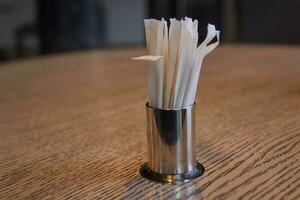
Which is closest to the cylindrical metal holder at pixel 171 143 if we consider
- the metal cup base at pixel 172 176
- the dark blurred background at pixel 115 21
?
the metal cup base at pixel 172 176

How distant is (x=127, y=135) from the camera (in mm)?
889

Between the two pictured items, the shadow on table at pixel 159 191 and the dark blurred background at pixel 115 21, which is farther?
the dark blurred background at pixel 115 21

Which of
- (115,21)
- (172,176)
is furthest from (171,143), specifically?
(115,21)

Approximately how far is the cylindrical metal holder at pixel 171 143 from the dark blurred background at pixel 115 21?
0.48ft

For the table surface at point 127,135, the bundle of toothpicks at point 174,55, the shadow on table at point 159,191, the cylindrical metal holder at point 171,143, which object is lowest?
the shadow on table at point 159,191

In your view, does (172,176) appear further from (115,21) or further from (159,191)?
(115,21)

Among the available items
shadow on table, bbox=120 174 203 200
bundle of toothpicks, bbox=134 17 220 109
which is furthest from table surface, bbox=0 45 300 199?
bundle of toothpicks, bbox=134 17 220 109

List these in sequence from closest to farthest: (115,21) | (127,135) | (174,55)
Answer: (174,55) → (127,135) → (115,21)

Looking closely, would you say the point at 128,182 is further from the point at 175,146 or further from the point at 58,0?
the point at 58,0

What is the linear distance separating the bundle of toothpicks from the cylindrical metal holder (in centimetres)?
3

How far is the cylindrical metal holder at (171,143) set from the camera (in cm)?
63

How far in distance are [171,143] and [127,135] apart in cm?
27

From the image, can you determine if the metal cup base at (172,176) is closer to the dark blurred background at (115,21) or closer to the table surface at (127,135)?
the table surface at (127,135)

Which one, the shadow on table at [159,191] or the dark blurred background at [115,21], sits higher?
the dark blurred background at [115,21]
